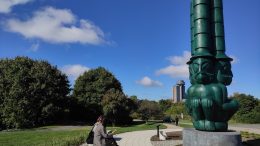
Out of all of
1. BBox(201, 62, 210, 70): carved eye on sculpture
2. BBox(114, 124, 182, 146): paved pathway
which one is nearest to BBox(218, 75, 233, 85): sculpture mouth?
BBox(201, 62, 210, 70): carved eye on sculpture

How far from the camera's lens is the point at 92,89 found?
49.8 meters

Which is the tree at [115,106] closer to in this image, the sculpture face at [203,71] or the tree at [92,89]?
the tree at [92,89]

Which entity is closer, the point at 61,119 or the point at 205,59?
the point at 205,59

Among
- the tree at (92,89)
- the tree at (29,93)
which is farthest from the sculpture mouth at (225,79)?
the tree at (92,89)

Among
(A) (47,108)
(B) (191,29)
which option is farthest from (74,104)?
(B) (191,29)

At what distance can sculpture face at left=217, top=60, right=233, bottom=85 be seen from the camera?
11547 millimetres

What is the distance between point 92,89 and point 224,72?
39.2 metres

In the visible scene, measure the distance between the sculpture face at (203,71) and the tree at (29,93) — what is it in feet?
105

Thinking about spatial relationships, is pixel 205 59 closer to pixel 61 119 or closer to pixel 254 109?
pixel 61 119

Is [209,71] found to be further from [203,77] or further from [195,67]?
[195,67]

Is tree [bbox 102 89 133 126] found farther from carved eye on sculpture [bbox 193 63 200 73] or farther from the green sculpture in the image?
carved eye on sculpture [bbox 193 63 200 73]

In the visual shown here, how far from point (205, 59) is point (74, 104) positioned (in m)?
40.2

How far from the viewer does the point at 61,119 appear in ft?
149

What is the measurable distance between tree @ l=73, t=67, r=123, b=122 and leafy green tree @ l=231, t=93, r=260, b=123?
60.7ft
